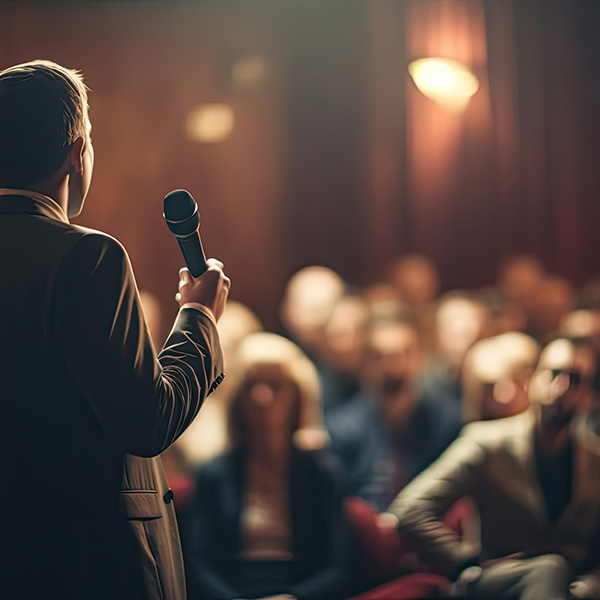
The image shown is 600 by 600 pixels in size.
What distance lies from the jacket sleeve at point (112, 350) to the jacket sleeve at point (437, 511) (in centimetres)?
130

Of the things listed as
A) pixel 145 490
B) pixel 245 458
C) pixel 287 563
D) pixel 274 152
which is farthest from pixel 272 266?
pixel 145 490

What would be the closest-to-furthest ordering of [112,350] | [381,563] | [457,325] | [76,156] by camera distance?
[112,350] < [76,156] < [381,563] < [457,325]

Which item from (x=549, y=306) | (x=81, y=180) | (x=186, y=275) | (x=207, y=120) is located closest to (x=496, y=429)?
(x=549, y=306)

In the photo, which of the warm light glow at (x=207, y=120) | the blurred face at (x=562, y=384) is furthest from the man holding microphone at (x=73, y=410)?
the blurred face at (x=562, y=384)

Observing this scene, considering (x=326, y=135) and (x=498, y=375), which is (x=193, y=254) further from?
(x=498, y=375)

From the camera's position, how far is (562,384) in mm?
1980

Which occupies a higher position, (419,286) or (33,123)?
(33,123)

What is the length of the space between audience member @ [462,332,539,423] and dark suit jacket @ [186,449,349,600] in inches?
17.6

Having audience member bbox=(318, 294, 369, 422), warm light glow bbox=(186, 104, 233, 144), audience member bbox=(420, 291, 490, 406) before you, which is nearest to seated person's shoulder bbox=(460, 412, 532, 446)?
audience member bbox=(420, 291, 490, 406)

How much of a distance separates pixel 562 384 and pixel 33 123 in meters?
1.66

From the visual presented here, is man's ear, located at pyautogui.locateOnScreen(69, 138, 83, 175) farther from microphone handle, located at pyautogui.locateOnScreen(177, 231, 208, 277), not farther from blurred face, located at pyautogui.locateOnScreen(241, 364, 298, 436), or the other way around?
blurred face, located at pyautogui.locateOnScreen(241, 364, 298, 436)

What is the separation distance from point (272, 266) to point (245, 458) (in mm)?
537

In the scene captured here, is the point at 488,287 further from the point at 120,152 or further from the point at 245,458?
the point at 120,152

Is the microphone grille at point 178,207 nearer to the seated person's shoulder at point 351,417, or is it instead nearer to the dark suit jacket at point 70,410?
the dark suit jacket at point 70,410
